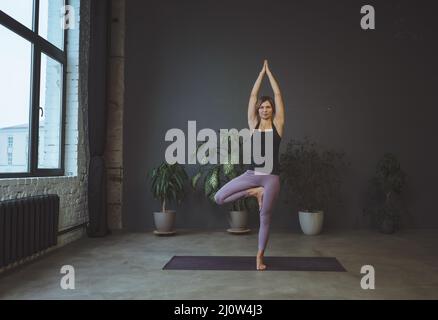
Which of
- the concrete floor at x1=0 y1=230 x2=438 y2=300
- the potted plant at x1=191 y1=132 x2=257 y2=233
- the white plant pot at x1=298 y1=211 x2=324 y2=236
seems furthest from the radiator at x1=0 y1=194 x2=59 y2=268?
the white plant pot at x1=298 y1=211 x2=324 y2=236

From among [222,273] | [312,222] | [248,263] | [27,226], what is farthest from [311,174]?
[27,226]

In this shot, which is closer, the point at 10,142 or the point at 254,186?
the point at 254,186

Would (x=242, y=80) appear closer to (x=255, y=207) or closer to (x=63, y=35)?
(x=255, y=207)

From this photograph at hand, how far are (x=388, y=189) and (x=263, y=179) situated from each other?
280 cm

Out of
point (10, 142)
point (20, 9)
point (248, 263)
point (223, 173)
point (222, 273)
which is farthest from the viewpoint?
point (223, 173)

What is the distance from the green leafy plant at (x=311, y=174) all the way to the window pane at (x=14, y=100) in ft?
11.0

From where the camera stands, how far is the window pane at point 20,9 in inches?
137

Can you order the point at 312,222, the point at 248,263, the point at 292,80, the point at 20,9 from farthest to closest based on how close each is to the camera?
the point at 292,80, the point at 312,222, the point at 20,9, the point at 248,263

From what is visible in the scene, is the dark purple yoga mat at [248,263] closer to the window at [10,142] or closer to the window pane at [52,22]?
the window at [10,142]

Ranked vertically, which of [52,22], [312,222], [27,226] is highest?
[52,22]

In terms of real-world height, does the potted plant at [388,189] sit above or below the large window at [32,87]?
below

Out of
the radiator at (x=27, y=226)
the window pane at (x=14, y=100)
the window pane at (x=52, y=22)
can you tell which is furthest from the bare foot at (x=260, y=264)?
the window pane at (x=52, y=22)

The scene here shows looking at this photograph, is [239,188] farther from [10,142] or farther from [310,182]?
[10,142]

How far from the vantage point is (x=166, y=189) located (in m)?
4.93
